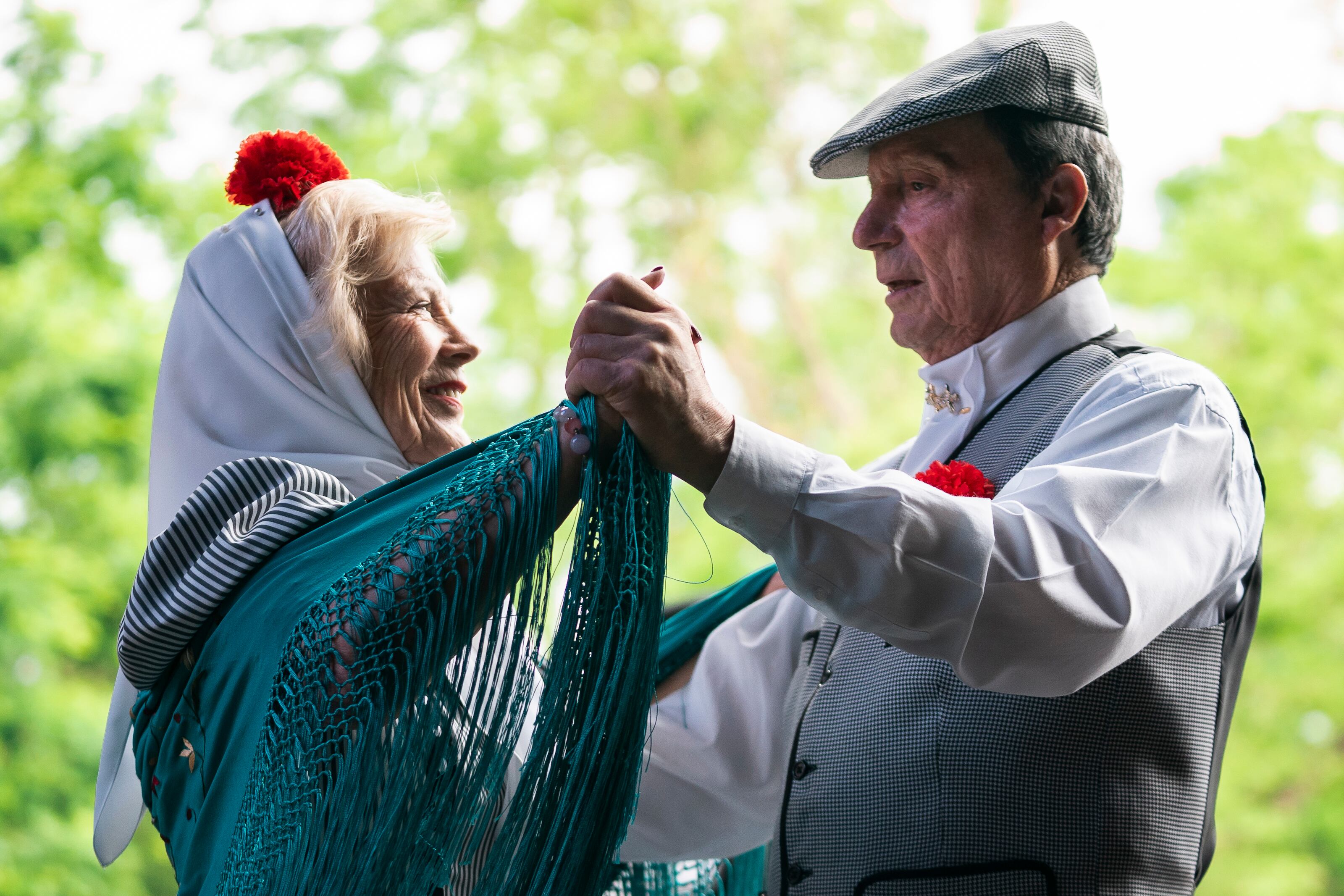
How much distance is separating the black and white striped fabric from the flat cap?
1056 millimetres

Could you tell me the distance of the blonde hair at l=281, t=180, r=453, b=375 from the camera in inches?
75.0

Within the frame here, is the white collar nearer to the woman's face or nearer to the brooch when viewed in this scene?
the brooch

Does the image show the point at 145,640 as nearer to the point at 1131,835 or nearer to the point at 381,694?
the point at 381,694

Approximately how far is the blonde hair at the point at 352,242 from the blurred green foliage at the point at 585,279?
16.5 feet

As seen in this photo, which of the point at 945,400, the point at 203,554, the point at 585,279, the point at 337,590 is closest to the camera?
the point at 337,590

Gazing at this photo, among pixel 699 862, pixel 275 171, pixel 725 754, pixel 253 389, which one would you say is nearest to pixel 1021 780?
pixel 725 754

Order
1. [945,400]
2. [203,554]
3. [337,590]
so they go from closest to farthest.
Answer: [337,590], [203,554], [945,400]

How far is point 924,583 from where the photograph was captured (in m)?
1.37

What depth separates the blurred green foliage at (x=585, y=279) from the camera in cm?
690

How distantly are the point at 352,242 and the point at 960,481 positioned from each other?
3.53 ft

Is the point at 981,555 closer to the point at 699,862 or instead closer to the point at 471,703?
the point at 471,703

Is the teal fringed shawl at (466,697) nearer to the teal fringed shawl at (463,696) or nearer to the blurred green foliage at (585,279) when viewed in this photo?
the teal fringed shawl at (463,696)

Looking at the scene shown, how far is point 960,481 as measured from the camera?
173 centimetres

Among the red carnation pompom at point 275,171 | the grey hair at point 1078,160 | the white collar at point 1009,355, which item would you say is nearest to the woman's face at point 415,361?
the red carnation pompom at point 275,171
